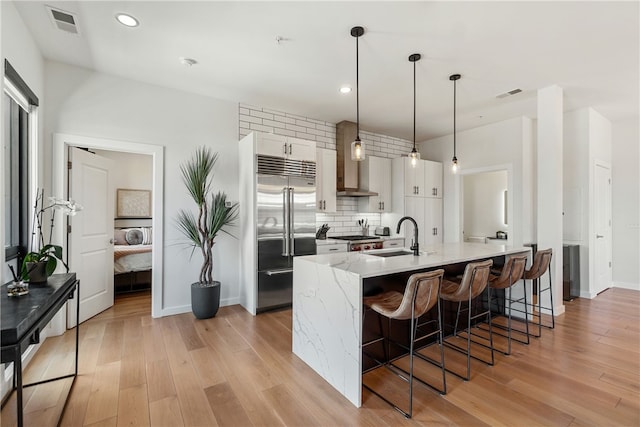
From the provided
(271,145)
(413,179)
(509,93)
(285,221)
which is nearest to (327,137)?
(271,145)

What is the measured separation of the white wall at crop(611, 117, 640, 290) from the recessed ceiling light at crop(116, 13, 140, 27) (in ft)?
23.2

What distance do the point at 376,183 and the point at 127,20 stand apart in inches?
158

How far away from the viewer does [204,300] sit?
12.0ft

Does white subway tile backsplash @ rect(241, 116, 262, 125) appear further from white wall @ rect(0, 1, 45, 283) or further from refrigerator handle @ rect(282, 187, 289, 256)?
white wall @ rect(0, 1, 45, 283)

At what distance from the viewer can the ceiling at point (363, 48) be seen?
7.84ft

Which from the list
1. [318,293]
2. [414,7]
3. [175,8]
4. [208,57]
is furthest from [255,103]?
[318,293]

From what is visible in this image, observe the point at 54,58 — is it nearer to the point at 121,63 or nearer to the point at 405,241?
the point at 121,63

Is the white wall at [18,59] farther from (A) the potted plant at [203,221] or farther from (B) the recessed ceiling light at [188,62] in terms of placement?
(A) the potted plant at [203,221]

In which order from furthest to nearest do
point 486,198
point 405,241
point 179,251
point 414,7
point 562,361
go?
1. point 486,198
2. point 405,241
3. point 179,251
4. point 562,361
5. point 414,7

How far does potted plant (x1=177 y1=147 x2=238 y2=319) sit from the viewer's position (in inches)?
145

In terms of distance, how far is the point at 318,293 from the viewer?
2.46 meters

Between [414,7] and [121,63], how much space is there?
2920 millimetres

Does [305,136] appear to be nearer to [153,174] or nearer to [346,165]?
[346,165]

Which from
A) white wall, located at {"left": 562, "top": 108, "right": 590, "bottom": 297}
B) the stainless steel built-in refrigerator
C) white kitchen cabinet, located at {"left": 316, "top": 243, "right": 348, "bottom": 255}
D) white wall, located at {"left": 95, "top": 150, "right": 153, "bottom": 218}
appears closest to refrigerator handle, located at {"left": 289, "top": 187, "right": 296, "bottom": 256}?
the stainless steel built-in refrigerator
